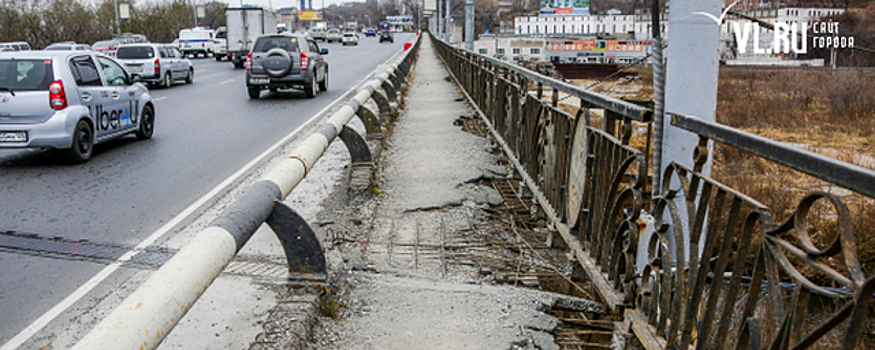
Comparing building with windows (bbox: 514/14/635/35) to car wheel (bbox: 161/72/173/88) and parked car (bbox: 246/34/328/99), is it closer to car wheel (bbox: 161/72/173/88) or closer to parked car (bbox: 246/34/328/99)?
car wheel (bbox: 161/72/173/88)

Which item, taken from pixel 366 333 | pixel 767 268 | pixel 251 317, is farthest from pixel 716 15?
pixel 251 317

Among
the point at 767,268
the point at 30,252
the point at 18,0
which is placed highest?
the point at 18,0

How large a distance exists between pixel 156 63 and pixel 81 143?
1584cm

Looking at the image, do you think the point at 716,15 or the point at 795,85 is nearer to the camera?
the point at 716,15

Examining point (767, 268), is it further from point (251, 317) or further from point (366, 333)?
point (251, 317)

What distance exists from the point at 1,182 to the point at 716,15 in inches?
342

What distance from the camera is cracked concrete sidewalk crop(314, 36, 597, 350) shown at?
13.0ft

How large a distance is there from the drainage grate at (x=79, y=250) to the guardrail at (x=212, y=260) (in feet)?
5.31

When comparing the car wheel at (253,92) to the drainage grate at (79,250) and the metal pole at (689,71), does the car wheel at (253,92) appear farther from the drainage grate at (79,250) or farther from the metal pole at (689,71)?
the metal pole at (689,71)

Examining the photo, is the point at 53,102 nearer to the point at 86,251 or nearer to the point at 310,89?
the point at 86,251

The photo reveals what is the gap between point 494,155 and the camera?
9.66m

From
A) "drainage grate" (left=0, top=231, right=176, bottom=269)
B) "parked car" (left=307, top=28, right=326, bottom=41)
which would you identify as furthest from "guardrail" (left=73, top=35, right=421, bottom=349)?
"parked car" (left=307, top=28, right=326, bottom=41)

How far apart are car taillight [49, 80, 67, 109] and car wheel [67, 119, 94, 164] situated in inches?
14.2

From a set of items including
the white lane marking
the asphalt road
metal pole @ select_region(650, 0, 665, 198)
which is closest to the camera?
metal pole @ select_region(650, 0, 665, 198)
